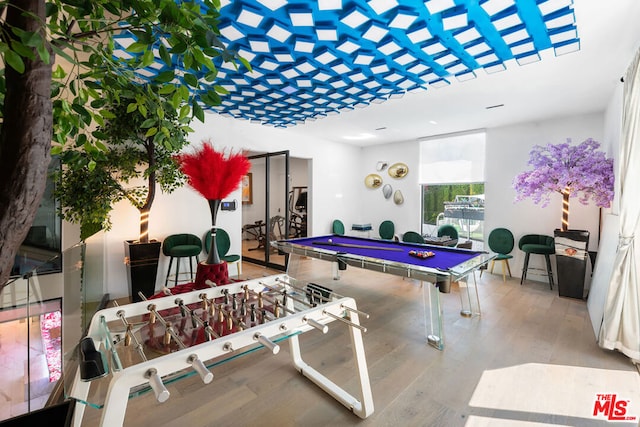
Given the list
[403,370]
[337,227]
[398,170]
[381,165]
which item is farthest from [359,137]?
[403,370]

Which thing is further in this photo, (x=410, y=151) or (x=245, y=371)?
(x=410, y=151)

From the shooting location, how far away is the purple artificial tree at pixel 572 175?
3883 mm

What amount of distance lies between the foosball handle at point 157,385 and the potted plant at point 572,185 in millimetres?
5133

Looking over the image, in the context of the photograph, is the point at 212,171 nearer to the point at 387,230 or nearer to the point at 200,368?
the point at 200,368

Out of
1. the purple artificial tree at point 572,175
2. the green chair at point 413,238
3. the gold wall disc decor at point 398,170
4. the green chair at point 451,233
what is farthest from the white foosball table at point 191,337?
the gold wall disc decor at point 398,170

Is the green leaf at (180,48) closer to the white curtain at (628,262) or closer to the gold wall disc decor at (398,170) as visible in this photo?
the white curtain at (628,262)

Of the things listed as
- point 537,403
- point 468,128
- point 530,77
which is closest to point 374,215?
point 468,128

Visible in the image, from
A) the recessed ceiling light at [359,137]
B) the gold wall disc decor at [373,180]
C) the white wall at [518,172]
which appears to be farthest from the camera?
the gold wall disc decor at [373,180]

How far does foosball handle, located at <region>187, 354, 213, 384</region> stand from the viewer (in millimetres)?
1002

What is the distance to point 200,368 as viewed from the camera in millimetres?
1086

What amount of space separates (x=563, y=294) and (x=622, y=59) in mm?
3125

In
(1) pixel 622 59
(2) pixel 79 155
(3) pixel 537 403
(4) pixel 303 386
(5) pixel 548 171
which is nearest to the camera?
(2) pixel 79 155

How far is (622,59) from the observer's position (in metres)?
A: 3.01

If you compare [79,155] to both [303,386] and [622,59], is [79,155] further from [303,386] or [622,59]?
[622,59]
